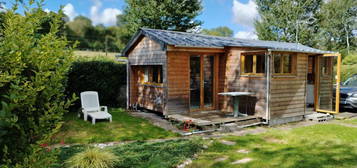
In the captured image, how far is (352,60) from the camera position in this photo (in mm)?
22828

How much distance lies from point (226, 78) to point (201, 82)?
1.02m

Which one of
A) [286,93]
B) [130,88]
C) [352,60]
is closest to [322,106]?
[286,93]

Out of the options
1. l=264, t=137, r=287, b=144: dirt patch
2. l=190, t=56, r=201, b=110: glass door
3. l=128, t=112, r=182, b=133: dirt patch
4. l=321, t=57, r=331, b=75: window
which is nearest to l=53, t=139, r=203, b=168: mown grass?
l=264, t=137, r=287, b=144: dirt patch

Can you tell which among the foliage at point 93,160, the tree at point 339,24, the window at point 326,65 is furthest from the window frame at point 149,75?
the tree at point 339,24

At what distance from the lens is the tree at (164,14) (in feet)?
74.6

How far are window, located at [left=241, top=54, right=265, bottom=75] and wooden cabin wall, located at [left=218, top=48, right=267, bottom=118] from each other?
18cm

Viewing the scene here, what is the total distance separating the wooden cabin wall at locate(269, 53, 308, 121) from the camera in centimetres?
866

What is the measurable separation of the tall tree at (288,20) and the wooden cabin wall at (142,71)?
19.6 m

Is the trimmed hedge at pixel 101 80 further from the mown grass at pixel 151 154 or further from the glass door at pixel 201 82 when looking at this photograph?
the mown grass at pixel 151 154

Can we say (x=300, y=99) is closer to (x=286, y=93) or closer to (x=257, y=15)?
(x=286, y=93)

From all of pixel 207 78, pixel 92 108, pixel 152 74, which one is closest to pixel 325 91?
pixel 207 78

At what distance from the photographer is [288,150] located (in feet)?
18.0

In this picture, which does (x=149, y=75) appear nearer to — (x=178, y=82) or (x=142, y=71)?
(x=142, y=71)

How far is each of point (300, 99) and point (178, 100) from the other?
4.42 metres
